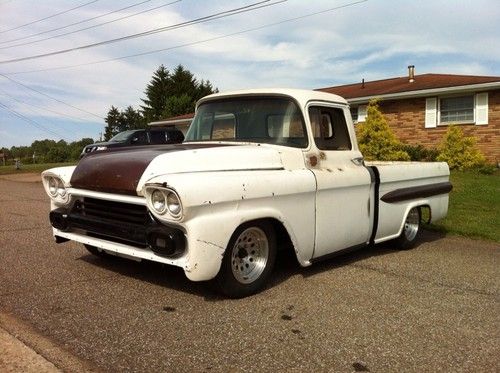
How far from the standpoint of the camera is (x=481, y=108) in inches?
701

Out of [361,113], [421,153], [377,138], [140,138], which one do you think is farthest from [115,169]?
[361,113]

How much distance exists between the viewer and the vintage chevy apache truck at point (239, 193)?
3.92 m

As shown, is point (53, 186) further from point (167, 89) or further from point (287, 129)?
point (167, 89)

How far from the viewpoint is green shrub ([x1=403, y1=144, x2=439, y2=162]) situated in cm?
1775

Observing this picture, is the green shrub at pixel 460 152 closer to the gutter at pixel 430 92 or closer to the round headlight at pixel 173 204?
the gutter at pixel 430 92

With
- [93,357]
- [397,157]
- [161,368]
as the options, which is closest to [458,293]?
[161,368]

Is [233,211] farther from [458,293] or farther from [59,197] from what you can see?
[458,293]

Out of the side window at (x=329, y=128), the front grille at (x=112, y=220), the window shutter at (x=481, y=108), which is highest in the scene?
the window shutter at (x=481, y=108)

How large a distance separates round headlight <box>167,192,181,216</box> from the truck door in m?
1.61

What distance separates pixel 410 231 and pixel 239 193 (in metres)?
3.50

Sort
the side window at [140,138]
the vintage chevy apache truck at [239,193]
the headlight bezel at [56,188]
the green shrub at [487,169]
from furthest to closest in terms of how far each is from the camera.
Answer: the side window at [140,138], the green shrub at [487,169], the headlight bezel at [56,188], the vintage chevy apache truck at [239,193]

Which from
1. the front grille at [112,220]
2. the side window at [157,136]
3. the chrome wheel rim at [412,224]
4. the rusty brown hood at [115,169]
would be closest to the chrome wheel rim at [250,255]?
the front grille at [112,220]

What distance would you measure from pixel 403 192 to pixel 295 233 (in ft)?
6.97

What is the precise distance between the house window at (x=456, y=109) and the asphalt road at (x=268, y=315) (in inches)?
549
